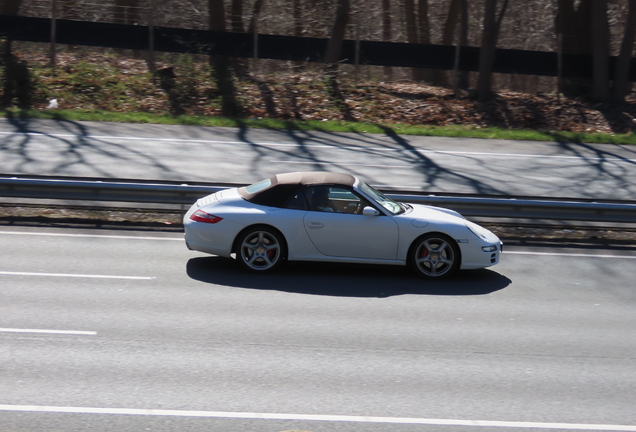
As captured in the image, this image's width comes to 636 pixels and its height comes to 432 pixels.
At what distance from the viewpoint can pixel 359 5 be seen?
120ft

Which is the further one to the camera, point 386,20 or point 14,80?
point 386,20

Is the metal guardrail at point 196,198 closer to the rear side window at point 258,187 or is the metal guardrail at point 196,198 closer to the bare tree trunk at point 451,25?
the rear side window at point 258,187

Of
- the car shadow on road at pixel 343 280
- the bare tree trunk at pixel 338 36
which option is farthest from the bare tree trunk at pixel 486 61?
the car shadow on road at pixel 343 280

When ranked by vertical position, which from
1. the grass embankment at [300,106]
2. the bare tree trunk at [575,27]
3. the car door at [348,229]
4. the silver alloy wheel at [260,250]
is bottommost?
the silver alloy wheel at [260,250]

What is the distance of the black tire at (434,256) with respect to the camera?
9508 millimetres

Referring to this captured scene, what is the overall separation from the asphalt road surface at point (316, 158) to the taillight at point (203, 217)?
5318 millimetres

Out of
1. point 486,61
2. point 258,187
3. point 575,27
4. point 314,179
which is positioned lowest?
point 258,187

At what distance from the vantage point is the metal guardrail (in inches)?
464

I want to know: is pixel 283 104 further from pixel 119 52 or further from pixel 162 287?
pixel 162 287

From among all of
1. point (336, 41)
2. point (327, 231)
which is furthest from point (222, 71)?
point (327, 231)

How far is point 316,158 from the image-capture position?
17641 mm

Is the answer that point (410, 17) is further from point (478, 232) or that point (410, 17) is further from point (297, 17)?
point (478, 232)

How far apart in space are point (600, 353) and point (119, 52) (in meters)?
23.1

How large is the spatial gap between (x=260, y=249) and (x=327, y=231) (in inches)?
34.8
